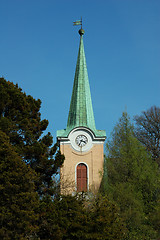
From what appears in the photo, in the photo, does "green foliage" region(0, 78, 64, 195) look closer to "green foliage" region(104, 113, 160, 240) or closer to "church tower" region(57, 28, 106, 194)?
"green foliage" region(104, 113, 160, 240)

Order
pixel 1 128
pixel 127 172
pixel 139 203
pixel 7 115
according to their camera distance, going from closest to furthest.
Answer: pixel 1 128, pixel 7 115, pixel 139 203, pixel 127 172

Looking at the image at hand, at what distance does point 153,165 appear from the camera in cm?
2656

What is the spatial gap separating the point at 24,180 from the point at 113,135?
35.2ft

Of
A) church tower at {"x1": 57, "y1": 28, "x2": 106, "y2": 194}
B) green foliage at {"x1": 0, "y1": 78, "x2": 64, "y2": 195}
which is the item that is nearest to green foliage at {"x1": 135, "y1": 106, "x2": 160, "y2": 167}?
church tower at {"x1": 57, "y1": 28, "x2": 106, "y2": 194}

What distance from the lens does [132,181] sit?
25.5m

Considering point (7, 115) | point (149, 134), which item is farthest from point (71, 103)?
point (7, 115)

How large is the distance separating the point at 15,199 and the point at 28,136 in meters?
5.24

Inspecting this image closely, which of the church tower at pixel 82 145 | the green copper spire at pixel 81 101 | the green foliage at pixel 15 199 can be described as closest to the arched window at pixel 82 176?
the church tower at pixel 82 145

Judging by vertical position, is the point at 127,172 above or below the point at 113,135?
below

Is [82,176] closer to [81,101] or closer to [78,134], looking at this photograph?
[78,134]

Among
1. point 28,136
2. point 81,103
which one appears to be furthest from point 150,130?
point 28,136

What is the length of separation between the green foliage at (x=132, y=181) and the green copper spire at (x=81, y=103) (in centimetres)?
524

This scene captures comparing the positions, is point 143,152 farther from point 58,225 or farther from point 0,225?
point 0,225

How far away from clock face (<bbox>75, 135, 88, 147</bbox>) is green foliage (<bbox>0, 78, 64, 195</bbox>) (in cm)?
817
